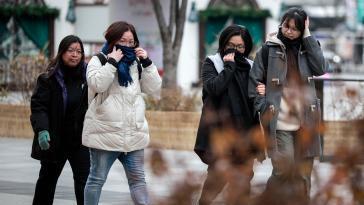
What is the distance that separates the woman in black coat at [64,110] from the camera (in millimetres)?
8156

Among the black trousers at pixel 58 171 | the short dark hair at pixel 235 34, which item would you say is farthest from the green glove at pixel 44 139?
the short dark hair at pixel 235 34

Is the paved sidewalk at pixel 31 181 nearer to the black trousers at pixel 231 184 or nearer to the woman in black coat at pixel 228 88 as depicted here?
the woman in black coat at pixel 228 88

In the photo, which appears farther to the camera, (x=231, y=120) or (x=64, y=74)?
(x=64, y=74)

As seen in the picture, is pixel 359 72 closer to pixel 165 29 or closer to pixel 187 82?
pixel 187 82

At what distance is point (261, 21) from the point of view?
106 feet

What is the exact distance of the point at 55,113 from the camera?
816cm

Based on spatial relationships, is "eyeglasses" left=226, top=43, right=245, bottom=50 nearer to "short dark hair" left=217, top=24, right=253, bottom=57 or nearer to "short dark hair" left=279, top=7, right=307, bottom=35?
"short dark hair" left=217, top=24, right=253, bottom=57

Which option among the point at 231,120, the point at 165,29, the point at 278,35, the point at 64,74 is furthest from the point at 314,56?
the point at 165,29

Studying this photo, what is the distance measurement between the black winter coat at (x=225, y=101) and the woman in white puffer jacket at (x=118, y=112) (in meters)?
0.42

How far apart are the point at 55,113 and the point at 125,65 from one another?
0.91m

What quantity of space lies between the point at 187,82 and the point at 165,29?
11811mm

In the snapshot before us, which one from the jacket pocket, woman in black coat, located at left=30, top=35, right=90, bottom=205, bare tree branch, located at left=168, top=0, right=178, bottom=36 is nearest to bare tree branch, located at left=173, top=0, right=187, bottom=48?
bare tree branch, located at left=168, top=0, right=178, bottom=36

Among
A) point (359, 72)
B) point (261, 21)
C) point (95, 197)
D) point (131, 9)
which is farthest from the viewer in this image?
point (359, 72)

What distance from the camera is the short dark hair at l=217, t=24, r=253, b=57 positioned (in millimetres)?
7781
